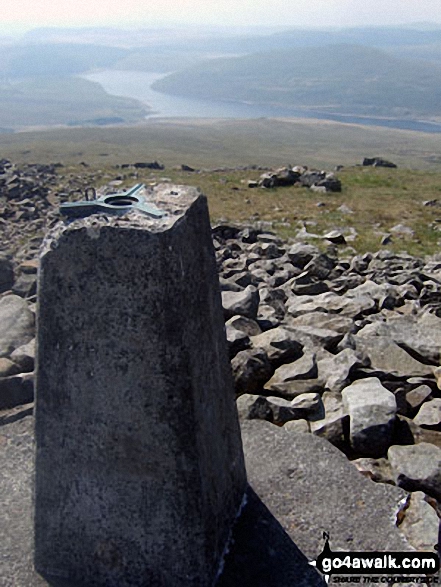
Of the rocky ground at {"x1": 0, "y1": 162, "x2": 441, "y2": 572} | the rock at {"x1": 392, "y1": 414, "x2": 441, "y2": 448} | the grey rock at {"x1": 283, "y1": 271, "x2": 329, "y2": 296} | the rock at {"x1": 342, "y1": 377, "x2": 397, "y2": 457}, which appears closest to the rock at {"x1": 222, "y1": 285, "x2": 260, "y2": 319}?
the rocky ground at {"x1": 0, "y1": 162, "x2": 441, "y2": 572}

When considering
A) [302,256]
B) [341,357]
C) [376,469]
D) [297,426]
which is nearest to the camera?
[376,469]

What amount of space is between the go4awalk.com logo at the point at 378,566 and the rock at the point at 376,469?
932mm

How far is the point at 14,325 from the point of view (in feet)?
27.5

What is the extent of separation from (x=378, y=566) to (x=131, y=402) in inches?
87.6

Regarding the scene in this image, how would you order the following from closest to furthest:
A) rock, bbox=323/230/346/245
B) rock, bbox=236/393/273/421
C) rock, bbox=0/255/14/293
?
1. rock, bbox=236/393/273/421
2. rock, bbox=0/255/14/293
3. rock, bbox=323/230/346/245

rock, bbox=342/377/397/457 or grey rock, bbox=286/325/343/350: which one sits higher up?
rock, bbox=342/377/397/457

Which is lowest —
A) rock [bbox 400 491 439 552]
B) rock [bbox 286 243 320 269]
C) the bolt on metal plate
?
rock [bbox 286 243 320 269]

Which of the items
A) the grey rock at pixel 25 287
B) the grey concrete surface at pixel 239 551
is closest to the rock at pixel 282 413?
the grey concrete surface at pixel 239 551

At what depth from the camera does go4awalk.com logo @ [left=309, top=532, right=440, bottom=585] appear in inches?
173

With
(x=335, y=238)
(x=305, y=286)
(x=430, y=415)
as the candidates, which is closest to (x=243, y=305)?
(x=305, y=286)

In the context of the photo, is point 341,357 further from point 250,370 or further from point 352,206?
point 352,206

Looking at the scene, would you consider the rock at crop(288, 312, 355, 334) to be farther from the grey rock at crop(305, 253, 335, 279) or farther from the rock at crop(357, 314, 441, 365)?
the grey rock at crop(305, 253, 335, 279)

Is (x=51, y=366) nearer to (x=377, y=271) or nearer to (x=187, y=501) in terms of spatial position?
(x=187, y=501)

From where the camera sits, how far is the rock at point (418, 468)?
5281 mm
